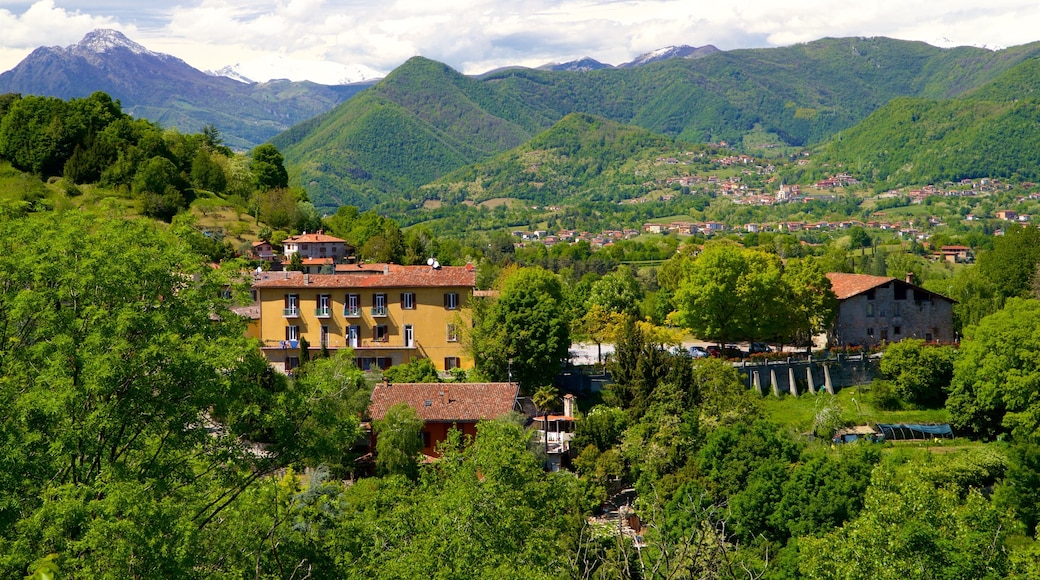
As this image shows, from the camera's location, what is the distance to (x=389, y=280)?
5372 centimetres

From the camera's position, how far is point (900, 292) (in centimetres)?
6306

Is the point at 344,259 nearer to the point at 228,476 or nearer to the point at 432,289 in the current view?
the point at 432,289

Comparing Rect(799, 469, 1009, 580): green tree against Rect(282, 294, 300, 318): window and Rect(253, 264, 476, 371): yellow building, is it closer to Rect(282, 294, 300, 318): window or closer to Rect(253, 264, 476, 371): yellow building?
Rect(253, 264, 476, 371): yellow building

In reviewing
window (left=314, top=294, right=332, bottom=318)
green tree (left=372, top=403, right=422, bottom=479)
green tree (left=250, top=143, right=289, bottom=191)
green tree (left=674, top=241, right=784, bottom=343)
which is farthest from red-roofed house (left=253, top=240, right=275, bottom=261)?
green tree (left=372, top=403, right=422, bottom=479)

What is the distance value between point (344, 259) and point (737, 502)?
45570mm

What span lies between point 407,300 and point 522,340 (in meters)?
7.82

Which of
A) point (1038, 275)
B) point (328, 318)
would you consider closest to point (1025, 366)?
point (1038, 275)

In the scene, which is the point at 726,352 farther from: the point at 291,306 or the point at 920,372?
the point at 291,306

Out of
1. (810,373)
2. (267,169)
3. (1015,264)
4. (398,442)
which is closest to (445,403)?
(398,442)

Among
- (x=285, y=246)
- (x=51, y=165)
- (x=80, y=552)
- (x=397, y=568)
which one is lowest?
(x=397, y=568)

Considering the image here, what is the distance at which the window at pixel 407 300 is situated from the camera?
53.4 metres

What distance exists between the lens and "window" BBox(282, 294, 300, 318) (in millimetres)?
53156

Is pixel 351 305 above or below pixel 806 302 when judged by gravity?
above

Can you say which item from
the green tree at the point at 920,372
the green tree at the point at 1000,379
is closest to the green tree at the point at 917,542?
the green tree at the point at 1000,379
